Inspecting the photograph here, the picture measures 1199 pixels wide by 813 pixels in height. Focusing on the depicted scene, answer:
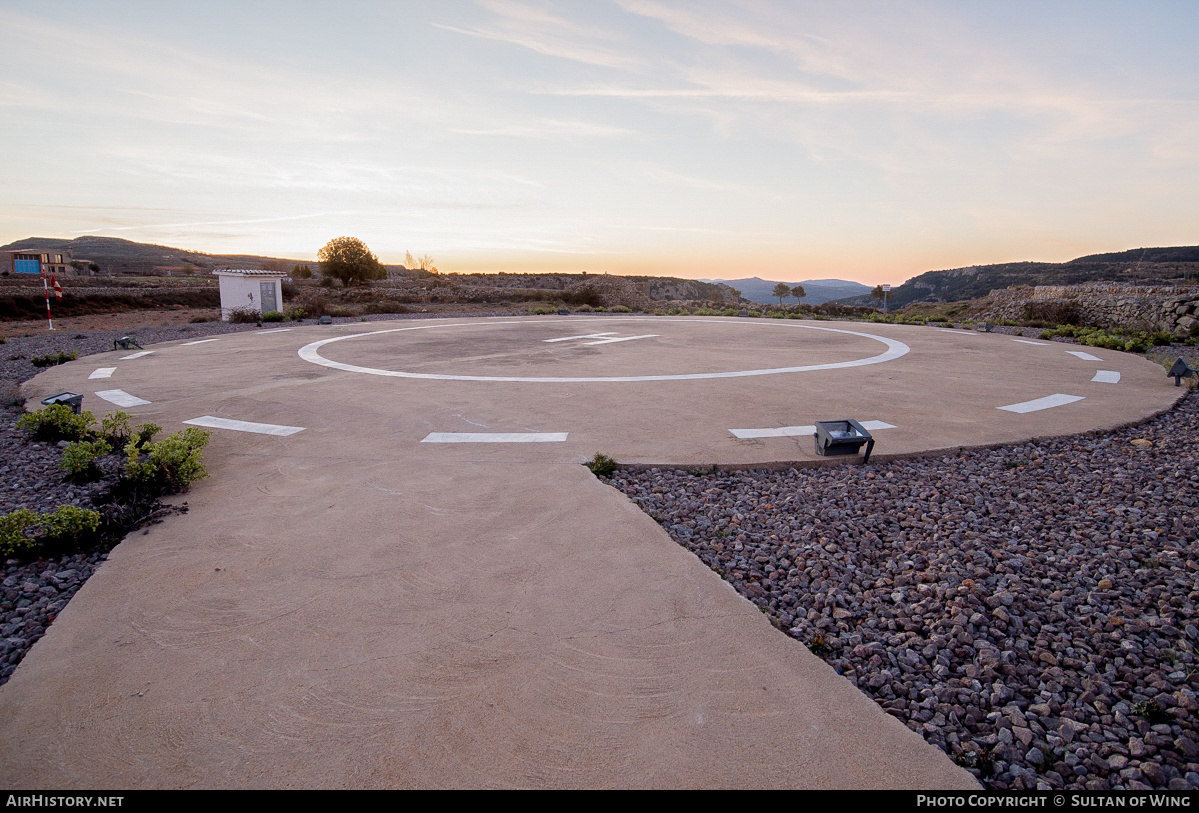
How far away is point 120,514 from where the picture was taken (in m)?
3.68

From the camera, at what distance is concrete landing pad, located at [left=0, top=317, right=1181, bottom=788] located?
190 centimetres

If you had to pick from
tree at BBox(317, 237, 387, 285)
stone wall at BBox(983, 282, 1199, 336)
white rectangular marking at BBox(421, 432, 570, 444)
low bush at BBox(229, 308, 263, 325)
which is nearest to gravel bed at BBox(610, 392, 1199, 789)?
white rectangular marking at BBox(421, 432, 570, 444)

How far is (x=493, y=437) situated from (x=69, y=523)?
2.99m

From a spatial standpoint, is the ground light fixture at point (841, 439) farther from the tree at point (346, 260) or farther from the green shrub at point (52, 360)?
the tree at point (346, 260)

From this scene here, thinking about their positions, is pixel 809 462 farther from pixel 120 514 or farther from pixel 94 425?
pixel 94 425

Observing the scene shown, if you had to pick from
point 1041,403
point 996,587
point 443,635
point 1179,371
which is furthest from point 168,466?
point 1179,371

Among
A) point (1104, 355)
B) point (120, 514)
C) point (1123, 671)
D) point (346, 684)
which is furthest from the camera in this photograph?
point (1104, 355)

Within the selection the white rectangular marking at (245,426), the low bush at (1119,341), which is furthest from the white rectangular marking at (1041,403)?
the white rectangular marking at (245,426)

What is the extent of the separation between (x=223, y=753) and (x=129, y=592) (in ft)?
5.02

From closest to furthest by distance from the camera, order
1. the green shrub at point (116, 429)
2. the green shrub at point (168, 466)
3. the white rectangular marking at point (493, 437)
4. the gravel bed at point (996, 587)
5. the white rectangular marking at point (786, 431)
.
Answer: the gravel bed at point (996, 587)
the green shrub at point (168, 466)
the green shrub at point (116, 429)
the white rectangular marking at point (493, 437)
the white rectangular marking at point (786, 431)

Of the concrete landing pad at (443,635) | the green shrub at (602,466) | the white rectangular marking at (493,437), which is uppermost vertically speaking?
the white rectangular marking at (493,437)

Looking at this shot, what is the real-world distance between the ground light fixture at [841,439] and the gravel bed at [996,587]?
206 millimetres

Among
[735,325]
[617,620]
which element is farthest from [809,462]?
[735,325]

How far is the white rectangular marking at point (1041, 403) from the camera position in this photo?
661 cm
